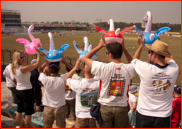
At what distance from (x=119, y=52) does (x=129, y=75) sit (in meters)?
0.32

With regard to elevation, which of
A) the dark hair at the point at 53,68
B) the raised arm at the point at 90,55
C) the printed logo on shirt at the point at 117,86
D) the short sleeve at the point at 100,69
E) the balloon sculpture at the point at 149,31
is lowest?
the printed logo on shirt at the point at 117,86

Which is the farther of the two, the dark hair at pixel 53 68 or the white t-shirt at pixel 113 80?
the dark hair at pixel 53 68

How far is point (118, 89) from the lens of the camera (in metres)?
2.04

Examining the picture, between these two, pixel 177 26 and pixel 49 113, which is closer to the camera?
pixel 49 113

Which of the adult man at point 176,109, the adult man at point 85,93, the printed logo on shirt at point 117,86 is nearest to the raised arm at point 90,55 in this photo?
the adult man at point 85,93

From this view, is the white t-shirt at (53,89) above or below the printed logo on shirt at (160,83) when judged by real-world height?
below

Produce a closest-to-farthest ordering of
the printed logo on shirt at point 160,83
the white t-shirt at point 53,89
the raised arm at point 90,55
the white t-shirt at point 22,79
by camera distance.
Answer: the printed logo on shirt at point 160,83 < the raised arm at point 90,55 < the white t-shirt at point 53,89 < the white t-shirt at point 22,79

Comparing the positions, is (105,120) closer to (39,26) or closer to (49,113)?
(49,113)

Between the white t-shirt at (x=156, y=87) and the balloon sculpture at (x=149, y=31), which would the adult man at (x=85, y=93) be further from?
the balloon sculpture at (x=149, y=31)

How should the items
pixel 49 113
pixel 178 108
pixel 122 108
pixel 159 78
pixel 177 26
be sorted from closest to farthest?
1. pixel 159 78
2. pixel 122 108
3. pixel 178 108
4. pixel 49 113
5. pixel 177 26

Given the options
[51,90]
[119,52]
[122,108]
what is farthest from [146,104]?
[51,90]

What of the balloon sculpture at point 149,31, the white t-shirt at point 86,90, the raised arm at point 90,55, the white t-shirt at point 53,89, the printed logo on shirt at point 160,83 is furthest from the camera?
the white t-shirt at point 53,89

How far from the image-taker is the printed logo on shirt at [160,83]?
193 cm

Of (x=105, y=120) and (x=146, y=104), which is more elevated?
(x=146, y=104)
